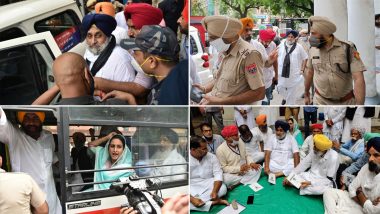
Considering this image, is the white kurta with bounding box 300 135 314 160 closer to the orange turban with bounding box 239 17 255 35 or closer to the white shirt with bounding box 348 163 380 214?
the white shirt with bounding box 348 163 380 214

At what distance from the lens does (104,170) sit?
244cm

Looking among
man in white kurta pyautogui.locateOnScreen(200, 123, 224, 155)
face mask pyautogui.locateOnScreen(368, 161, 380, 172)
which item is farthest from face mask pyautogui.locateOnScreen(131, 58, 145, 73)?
face mask pyautogui.locateOnScreen(368, 161, 380, 172)

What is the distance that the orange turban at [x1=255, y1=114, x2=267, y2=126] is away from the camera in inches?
98.3

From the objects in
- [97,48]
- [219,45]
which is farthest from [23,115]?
[219,45]

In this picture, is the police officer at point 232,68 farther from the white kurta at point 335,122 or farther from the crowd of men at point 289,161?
the white kurta at point 335,122

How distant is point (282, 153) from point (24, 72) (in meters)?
1.45

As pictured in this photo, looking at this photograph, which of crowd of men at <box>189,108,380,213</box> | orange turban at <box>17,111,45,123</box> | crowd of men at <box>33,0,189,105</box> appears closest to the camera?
crowd of men at <box>33,0,189,105</box>

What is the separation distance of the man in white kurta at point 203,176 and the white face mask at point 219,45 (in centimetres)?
51

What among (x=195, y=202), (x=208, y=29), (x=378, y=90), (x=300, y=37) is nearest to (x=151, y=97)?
(x=208, y=29)

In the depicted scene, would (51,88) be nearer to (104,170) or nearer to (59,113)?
(59,113)

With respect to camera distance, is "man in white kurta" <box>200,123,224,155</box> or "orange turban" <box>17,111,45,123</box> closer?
"orange turban" <box>17,111,45,123</box>

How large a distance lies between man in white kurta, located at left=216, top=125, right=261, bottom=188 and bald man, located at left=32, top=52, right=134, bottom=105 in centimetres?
58

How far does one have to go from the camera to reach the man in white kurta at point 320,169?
256 cm

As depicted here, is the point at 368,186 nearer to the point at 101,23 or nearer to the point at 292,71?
the point at 292,71
